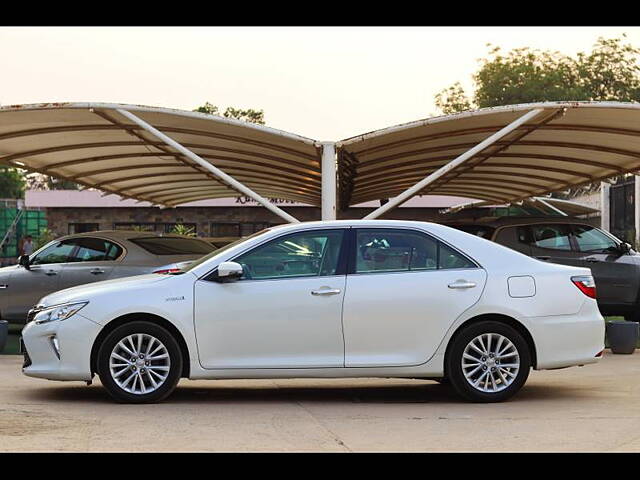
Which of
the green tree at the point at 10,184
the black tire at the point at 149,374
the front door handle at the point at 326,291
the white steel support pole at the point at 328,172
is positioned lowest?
the black tire at the point at 149,374

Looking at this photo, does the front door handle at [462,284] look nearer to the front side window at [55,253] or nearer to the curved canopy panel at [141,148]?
the curved canopy panel at [141,148]

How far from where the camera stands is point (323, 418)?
8.70m

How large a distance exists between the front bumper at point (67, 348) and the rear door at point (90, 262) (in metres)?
6.34

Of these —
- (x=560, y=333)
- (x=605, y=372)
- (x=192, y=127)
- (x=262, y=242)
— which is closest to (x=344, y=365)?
(x=262, y=242)

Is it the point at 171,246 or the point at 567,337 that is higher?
the point at 171,246

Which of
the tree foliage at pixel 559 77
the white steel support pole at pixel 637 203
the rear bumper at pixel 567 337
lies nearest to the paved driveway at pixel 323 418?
the rear bumper at pixel 567 337

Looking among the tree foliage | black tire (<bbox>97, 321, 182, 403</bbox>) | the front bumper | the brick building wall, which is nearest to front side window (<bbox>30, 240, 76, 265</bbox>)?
the front bumper

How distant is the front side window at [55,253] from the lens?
16141mm

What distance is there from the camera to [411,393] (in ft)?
34.2

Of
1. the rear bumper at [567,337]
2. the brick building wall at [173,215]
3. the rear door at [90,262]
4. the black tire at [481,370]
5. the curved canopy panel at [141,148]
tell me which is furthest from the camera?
the brick building wall at [173,215]

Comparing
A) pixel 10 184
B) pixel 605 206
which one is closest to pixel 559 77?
pixel 605 206

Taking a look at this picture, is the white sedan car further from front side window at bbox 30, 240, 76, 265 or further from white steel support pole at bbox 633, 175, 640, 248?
white steel support pole at bbox 633, 175, 640, 248

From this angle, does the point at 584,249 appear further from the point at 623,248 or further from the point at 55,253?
the point at 55,253

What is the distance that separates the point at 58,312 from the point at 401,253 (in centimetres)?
297
